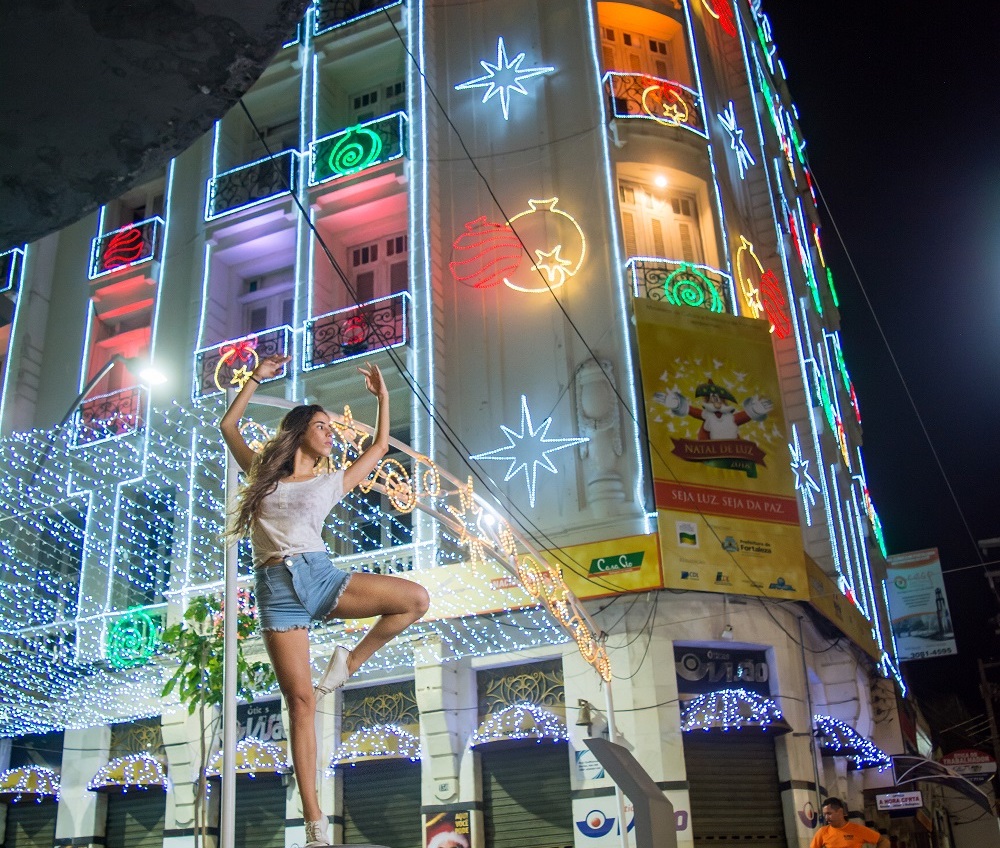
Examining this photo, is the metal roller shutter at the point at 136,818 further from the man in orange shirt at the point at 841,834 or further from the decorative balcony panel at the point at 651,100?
the decorative balcony panel at the point at 651,100

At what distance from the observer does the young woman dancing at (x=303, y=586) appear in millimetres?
4309

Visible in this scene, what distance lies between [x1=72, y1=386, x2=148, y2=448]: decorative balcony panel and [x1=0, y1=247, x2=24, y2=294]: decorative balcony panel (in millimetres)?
3781

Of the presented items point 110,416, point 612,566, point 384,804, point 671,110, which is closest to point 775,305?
point 671,110

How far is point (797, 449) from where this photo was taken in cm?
2020

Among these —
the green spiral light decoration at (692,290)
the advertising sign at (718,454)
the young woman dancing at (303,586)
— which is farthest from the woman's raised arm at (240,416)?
the green spiral light decoration at (692,290)

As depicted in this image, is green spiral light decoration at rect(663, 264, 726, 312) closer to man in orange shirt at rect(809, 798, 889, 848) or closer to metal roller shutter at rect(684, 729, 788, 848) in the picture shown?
metal roller shutter at rect(684, 729, 788, 848)

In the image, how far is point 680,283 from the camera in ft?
60.2

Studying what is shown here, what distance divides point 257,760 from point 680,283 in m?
10.5

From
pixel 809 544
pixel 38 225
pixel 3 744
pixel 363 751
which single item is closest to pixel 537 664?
pixel 363 751

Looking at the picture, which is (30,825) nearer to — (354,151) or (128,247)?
(128,247)

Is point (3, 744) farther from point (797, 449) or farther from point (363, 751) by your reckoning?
point (797, 449)

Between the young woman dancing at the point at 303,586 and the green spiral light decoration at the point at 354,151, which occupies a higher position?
the green spiral light decoration at the point at 354,151

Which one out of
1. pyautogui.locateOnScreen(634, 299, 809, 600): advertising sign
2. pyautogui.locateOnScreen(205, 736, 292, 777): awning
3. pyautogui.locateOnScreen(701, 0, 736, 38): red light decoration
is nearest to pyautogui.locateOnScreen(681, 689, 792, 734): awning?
pyautogui.locateOnScreen(634, 299, 809, 600): advertising sign

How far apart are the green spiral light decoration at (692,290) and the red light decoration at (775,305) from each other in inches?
91.7
